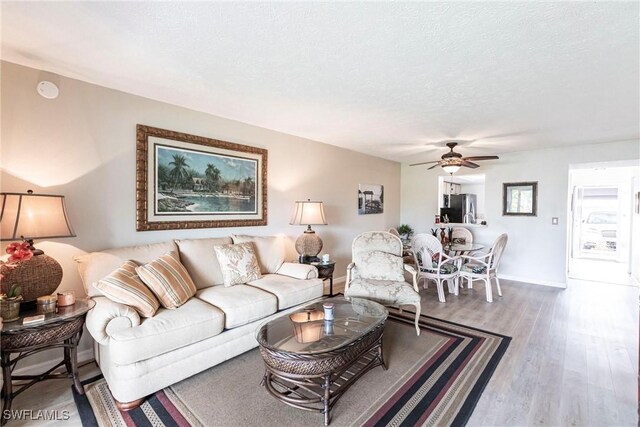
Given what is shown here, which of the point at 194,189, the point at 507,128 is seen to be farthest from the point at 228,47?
the point at 507,128

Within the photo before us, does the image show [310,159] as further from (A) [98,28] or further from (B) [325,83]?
(A) [98,28]

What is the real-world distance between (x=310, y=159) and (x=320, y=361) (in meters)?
3.24

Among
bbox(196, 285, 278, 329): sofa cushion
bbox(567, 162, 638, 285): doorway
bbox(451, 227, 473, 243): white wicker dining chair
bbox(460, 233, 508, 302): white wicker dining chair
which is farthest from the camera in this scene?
bbox(567, 162, 638, 285): doorway

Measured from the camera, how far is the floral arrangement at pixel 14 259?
1.82 meters

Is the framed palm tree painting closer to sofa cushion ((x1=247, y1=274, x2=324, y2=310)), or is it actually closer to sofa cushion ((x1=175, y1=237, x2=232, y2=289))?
sofa cushion ((x1=175, y1=237, x2=232, y2=289))

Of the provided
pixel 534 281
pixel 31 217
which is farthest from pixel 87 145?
pixel 534 281

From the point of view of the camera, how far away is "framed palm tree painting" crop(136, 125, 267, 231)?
113 inches

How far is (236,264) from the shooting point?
9.82 ft

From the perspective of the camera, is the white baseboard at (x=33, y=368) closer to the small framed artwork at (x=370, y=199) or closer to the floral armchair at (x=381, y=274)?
the floral armchair at (x=381, y=274)

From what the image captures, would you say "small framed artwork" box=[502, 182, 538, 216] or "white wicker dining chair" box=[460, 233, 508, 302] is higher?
"small framed artwork" box=[502, 182, 538, 216]

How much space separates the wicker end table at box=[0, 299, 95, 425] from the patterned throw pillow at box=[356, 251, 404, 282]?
2520 mm

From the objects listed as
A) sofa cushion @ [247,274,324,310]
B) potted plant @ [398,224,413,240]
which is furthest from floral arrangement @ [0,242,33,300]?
potted plant @ [398,224,413,240]
